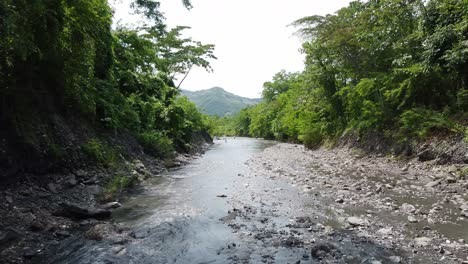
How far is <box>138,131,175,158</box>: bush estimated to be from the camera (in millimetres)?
18812

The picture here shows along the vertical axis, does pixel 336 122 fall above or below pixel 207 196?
above

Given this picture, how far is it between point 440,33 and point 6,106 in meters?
15.4

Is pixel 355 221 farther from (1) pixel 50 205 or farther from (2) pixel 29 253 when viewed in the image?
(1) pixel 50 205

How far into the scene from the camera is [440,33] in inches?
502

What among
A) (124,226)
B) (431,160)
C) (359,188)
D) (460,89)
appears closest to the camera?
(124,226)

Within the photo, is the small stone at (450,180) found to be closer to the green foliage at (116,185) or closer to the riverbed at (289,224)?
the riverbed at (289,224)

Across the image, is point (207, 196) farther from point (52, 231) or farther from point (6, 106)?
point (6, 106)

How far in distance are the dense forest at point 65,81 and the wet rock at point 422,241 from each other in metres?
7.97

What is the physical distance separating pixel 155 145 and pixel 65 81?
848 centimetres

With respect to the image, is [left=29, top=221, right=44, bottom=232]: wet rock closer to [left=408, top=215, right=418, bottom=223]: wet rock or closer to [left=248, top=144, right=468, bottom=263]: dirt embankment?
[left=248, top=144, right=468, bottom=263]: dirt embankment

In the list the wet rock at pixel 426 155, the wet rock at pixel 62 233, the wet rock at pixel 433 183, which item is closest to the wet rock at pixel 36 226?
the wet rock at pixel 62 233

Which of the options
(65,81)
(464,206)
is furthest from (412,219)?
(65,81)

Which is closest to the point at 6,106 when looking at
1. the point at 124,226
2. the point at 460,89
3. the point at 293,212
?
the point at 124,226

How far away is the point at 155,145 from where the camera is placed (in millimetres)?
19391
